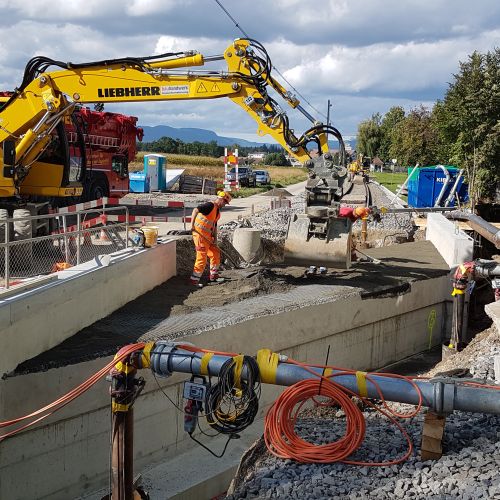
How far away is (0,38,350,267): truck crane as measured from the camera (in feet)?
35.0

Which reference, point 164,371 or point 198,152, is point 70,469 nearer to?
point 164,371

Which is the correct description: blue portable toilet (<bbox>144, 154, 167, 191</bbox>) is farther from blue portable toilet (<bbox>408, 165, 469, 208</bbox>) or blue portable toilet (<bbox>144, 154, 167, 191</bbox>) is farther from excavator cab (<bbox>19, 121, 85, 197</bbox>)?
excavator cab (<bbox>19, 121, 85, 197</bbox>)

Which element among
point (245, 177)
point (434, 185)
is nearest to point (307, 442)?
point (434, 185)

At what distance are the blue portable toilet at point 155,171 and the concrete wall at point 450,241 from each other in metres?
18.7

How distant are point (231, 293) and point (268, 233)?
7.65 meters

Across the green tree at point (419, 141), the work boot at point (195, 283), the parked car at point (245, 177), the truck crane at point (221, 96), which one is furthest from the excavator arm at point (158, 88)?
the green tree at point (419, 141)

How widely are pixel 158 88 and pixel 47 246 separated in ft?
11.3

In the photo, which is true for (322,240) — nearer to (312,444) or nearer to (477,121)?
(312,444)

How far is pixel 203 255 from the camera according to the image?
11281mm

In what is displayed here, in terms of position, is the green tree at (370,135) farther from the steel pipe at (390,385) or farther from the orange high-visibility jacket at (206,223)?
the steel pipe at (390,385)

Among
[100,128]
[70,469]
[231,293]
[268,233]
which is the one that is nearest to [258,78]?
[231,293]

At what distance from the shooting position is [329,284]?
41.5ft

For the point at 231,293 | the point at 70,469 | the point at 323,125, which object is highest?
the point at 323,125

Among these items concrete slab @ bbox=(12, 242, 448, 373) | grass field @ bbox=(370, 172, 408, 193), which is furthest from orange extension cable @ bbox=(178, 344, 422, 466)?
grass field @ bbox=(370, 172, 408, 193)
